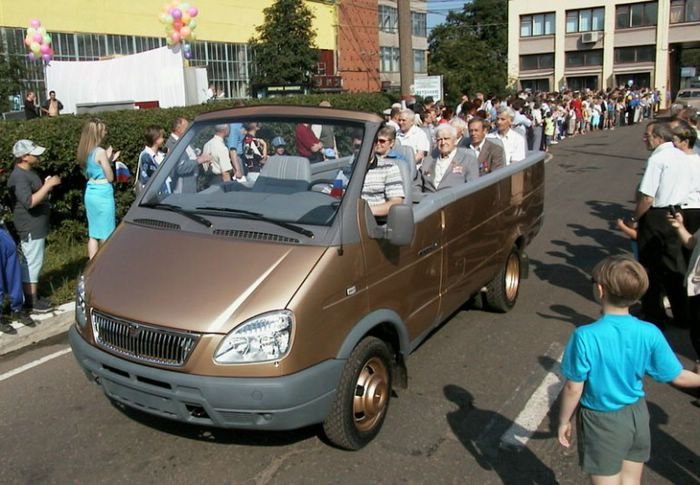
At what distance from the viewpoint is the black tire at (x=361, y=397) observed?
391 cm

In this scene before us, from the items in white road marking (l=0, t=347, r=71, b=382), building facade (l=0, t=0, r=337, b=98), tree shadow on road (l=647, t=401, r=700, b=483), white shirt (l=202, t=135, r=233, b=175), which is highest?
building facade (l=0, t=0, r=337, b=98)

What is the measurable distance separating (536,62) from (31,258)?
220ft

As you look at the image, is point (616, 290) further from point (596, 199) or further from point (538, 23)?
point (538, 23)

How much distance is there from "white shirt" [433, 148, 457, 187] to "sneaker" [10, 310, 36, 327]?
13.0ft

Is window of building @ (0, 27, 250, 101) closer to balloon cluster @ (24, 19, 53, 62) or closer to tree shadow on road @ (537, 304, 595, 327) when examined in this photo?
balloon cluster @ (24, 19, 53, 62)

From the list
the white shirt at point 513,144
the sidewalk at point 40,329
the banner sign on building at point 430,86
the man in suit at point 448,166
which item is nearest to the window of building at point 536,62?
the banner sign on building at point 430,86

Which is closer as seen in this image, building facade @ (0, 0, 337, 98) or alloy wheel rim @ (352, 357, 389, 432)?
alloy wheel rim @ (352, 357, 389, 432)

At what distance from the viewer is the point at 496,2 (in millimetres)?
90250

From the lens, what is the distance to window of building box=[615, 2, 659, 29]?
61.9 m

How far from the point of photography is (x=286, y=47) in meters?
39.3

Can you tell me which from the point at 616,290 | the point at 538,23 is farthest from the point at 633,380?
the point at 538,23

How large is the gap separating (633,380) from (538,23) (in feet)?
229

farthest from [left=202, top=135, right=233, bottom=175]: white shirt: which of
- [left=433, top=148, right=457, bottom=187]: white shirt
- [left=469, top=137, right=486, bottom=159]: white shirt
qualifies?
[left=469, top=137, right=486, bottom=159]: white shirt

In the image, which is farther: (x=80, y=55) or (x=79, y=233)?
(x=80, y=55)
